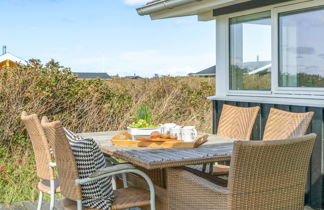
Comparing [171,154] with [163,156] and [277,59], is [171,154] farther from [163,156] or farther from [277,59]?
[277,59]

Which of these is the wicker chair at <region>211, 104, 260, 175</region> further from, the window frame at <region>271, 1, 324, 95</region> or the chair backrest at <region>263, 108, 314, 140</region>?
the window frame at <region>271, 1, 324, 95</region>

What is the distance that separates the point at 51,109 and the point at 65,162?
445 cm

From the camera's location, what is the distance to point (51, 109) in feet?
23.5

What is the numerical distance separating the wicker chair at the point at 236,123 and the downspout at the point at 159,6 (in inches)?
57.9

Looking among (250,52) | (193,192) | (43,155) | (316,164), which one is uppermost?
(250,52)

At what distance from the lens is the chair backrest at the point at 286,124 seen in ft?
12.0

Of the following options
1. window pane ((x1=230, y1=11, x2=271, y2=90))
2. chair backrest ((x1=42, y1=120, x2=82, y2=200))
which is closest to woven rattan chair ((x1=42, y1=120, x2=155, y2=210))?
chair backrest ((x1=42, y1=120, x2=82, y2=200))

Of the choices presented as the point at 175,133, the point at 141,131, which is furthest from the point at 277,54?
the point at 141,131

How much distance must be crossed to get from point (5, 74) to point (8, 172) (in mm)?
1860

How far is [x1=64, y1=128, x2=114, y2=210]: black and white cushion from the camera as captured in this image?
2.80m

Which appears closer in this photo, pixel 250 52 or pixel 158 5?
pixel 250 52

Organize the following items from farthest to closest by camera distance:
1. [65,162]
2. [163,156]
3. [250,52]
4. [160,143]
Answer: [250,52] < [160,143] < [163,156] < [65,162]

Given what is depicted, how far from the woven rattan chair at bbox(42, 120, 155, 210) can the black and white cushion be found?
0.04 m

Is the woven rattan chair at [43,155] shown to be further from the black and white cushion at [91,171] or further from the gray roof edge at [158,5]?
the gray roof edge at [158,5]
